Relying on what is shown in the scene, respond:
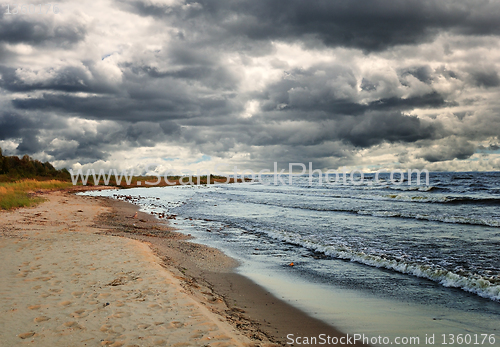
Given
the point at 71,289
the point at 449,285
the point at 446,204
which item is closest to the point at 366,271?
the point at 449,285

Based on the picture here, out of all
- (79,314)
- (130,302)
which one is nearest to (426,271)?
(130,302)

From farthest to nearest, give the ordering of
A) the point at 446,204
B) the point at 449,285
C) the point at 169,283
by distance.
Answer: the point at 446,204 → the point at 449,285 → the point at 169,283

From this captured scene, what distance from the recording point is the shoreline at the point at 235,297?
5.67 meters

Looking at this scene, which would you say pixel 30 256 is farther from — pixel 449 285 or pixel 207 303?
pixel 449 285

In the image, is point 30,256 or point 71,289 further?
point 30,256

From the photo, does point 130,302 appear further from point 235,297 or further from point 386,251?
point 386,251

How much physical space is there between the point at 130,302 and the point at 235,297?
2501 mm

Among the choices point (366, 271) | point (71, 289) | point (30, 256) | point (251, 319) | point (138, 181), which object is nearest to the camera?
point (251, 319)

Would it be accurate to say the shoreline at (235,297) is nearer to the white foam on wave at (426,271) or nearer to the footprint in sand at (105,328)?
the footprint in sand at (105,328)

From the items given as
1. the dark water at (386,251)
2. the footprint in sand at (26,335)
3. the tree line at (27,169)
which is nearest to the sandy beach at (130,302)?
the footprint in sand at (26,335)

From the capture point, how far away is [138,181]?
116m

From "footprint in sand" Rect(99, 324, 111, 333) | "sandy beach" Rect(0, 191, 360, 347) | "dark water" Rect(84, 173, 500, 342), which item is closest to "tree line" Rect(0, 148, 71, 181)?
"dark water" Rect(84, 173, 500, 342)

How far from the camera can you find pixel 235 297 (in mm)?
7477

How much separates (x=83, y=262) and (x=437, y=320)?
353 inches
